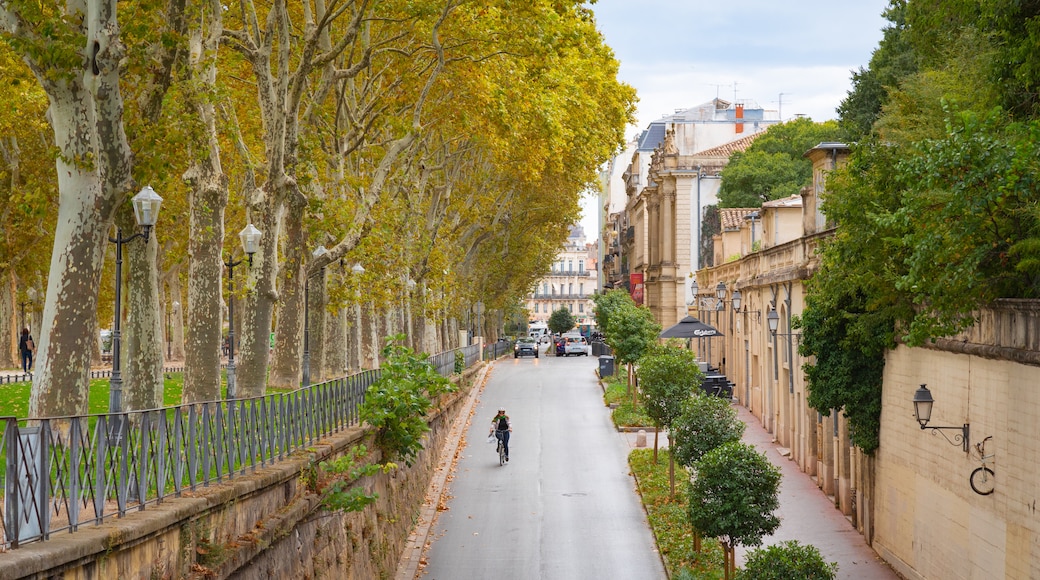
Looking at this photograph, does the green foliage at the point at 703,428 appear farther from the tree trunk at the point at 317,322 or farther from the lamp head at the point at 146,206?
the lamp head at the point at 146,206

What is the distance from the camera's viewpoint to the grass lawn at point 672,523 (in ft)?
74.8

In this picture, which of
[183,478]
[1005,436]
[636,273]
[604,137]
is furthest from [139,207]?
[636,273]

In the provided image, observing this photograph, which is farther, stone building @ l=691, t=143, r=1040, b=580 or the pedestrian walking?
the pedestrian walking

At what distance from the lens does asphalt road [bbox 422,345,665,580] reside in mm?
24219

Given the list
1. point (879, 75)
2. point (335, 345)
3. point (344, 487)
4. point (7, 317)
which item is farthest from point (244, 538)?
point (7, 317)

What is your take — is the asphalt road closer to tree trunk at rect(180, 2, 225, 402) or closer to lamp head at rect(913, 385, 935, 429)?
tree trunk at rect(180, 2, 225, 402)

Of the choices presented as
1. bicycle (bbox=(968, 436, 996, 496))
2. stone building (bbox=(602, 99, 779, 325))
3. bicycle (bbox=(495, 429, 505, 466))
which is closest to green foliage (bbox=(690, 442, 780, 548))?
bicycle (bbox=(968, 436, 996, 496))

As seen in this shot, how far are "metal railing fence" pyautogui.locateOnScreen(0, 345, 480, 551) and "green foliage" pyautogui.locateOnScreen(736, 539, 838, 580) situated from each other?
632cm

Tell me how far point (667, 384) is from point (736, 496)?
11.5 meters

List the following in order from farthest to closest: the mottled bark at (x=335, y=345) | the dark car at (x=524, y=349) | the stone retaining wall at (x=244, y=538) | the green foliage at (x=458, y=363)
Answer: the dark car at (x=524, y=349) < the green foliage at (x=458, y=363) < the mottled bark at (x=335, y=345) < the stone retaining wall at (x=244, y=538)

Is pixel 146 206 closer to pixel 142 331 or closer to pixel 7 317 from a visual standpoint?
pixel 142 331

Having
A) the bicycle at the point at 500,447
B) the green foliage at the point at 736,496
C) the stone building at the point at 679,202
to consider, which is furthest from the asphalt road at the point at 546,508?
the stone building at the point at 679,202

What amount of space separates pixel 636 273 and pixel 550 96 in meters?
51.0

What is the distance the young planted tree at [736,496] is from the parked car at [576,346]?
6882cm
